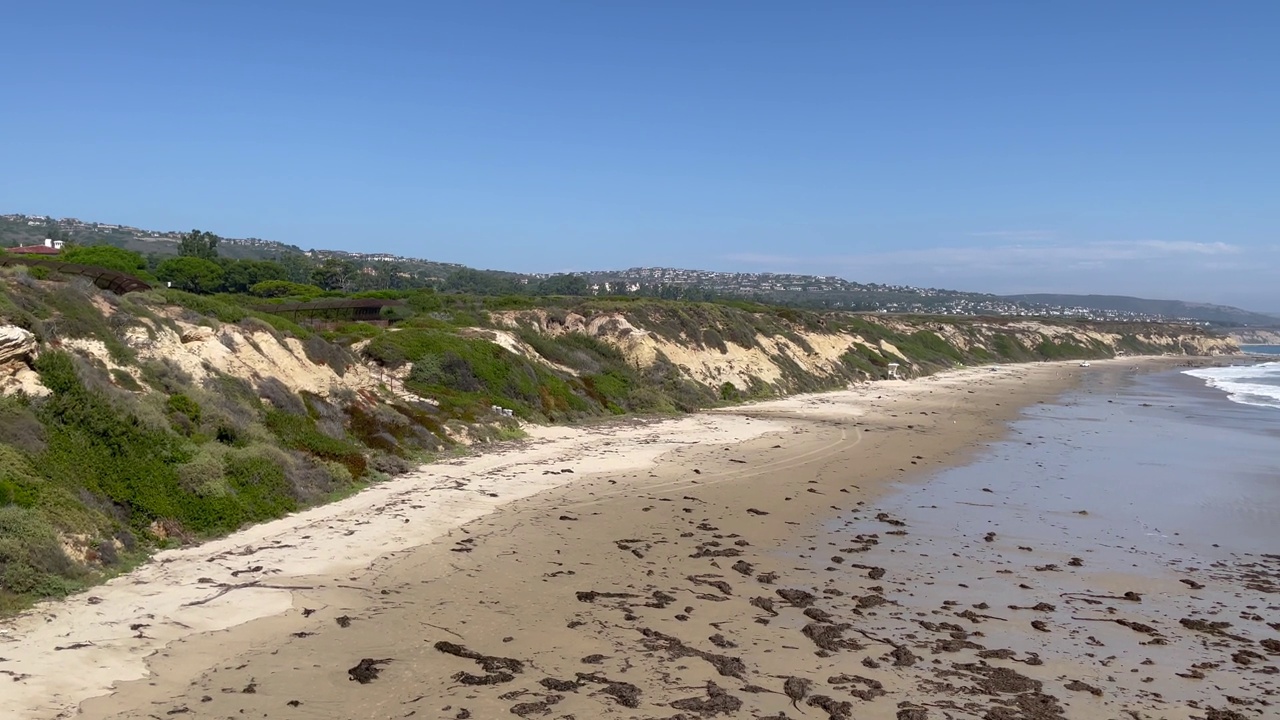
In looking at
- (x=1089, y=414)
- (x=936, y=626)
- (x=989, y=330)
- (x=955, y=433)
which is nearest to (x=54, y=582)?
(x=936, y=626)

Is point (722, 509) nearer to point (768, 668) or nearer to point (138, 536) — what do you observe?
point (768, 668)

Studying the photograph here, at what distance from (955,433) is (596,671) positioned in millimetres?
25674

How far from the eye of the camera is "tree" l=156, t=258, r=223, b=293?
1875 inches

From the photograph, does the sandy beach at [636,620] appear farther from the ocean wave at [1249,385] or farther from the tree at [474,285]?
the tree at [474,285]

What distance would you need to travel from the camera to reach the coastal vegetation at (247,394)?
1284cm

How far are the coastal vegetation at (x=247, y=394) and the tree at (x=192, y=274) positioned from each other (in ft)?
1.45

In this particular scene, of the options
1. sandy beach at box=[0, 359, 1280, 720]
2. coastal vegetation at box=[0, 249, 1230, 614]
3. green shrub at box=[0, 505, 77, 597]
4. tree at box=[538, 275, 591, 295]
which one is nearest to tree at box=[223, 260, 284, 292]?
coastal vegetation at box=[0, 249, 1230, 614]

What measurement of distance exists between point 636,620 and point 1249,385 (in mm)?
66848

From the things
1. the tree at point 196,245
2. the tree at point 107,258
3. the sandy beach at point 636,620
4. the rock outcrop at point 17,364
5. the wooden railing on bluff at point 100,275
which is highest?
the tree at point 196,245

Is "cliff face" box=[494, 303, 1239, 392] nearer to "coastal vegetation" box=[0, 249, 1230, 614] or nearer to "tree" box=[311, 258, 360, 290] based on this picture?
"coastal vegetation" box=[0, 249, 1230, 614]

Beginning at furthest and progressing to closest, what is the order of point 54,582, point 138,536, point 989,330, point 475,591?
point 989,330, point 138,536, point 475,591, point 54,582

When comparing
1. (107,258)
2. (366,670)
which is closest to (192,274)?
(107,258)

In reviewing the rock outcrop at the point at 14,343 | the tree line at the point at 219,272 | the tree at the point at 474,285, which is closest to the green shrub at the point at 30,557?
the rock outcrop at the point at 14,343

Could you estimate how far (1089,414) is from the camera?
133ft
